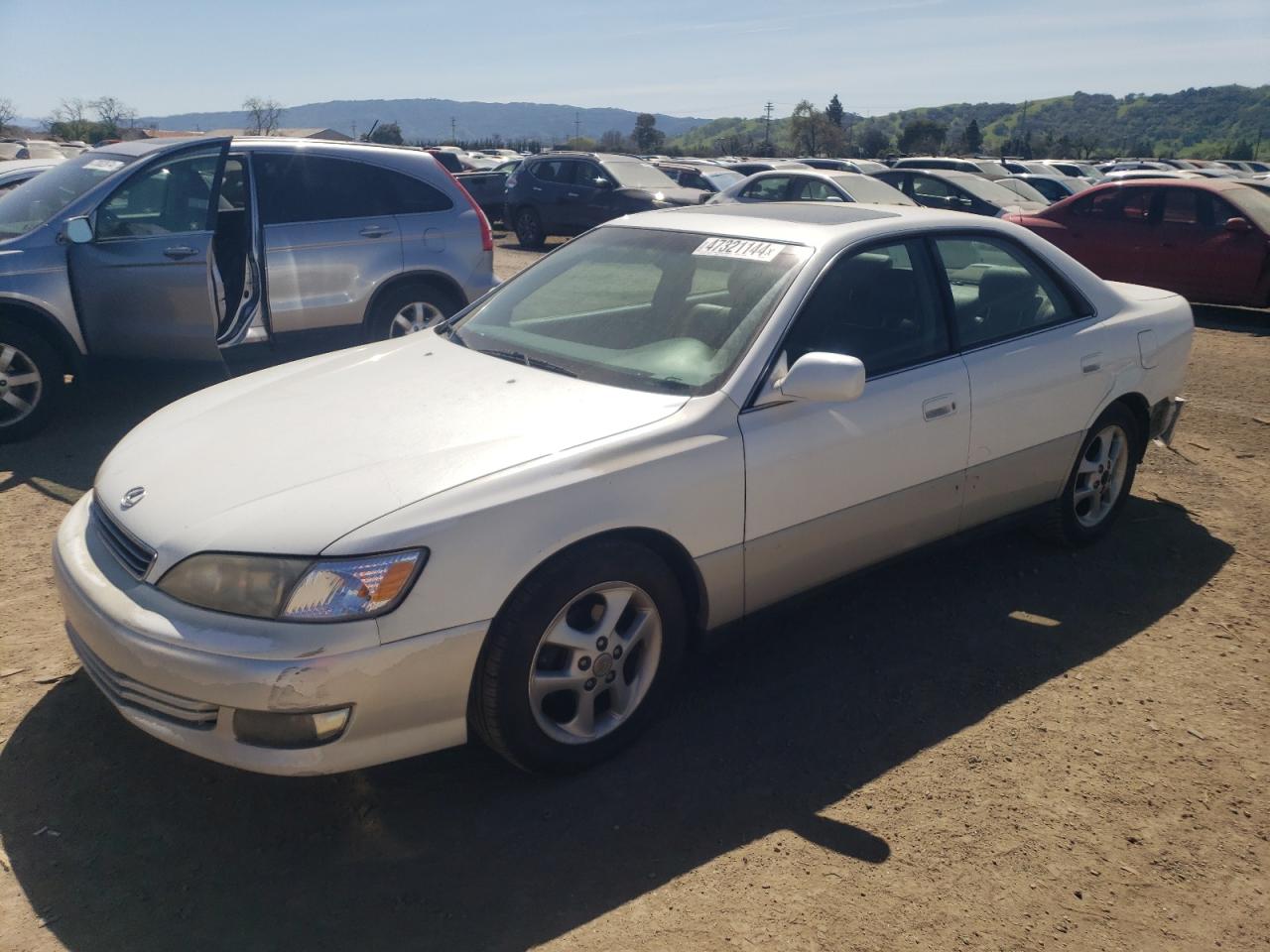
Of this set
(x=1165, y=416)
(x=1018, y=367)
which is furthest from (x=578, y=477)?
(x=1165, y=416)

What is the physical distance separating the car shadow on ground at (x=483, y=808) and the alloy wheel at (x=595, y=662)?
178mm

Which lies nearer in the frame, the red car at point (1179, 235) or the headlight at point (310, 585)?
the headlight at point (310, 585)

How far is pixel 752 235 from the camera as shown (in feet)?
12.7

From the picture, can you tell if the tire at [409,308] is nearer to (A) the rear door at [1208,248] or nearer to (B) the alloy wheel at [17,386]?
(B) the alloy wheel at [17,386]

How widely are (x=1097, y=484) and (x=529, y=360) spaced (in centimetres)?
284

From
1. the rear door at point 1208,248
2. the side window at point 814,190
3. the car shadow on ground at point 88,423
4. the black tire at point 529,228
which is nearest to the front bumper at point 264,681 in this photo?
the car shadow on ground at point 88,423

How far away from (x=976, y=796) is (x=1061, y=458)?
6.33ft

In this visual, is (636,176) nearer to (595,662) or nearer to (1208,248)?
(1208,248)

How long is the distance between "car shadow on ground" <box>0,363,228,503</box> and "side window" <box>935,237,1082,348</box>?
14.6 ft

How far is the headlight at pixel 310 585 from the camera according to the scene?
2594 millimetres

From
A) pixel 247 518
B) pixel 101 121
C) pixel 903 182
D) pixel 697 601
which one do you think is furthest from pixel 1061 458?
pixel 101 121

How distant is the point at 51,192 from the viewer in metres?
6.54

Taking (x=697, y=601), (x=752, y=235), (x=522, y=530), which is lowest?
(x=697, y=601)

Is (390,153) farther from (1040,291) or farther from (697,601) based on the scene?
(697,601)
